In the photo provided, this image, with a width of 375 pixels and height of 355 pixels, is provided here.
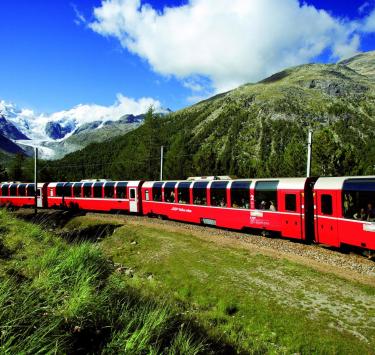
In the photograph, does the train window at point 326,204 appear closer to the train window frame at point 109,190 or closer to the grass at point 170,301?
the grass at point 170,301

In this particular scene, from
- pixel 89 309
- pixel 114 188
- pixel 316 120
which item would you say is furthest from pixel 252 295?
pixel 316 120

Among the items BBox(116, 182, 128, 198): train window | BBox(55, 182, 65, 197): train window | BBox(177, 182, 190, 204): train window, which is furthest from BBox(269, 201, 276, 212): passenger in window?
BBox(55, 182, 65, 197): train window

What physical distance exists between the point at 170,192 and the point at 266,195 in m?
10.9

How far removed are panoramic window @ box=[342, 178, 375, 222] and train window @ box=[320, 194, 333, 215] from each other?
93cm

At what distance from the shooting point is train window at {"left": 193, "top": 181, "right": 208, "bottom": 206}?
26094 millimetres

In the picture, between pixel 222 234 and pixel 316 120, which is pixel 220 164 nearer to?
pixel 222 234

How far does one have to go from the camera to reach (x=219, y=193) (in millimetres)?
24516

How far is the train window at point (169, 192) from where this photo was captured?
97.8 feet

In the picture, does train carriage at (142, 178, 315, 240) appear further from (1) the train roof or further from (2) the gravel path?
(1) the train roof

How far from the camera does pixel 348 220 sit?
16.2m

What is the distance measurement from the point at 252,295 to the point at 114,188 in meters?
26.8

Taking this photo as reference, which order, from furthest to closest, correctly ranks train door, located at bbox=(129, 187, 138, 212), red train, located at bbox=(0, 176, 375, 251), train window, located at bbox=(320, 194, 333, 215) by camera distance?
1. train door, located at bbox=(129, 187, 138, 212)
2. train window, located at bbox=(320, 194, 333, 215)
3. red train, located at bbox=(0, 176, 375, 251)

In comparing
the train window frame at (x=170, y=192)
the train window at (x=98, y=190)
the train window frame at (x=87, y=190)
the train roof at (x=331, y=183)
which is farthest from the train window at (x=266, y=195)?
the train window frame at (x=87, y=190)

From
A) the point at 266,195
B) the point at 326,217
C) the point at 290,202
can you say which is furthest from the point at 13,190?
the point at 326,217
